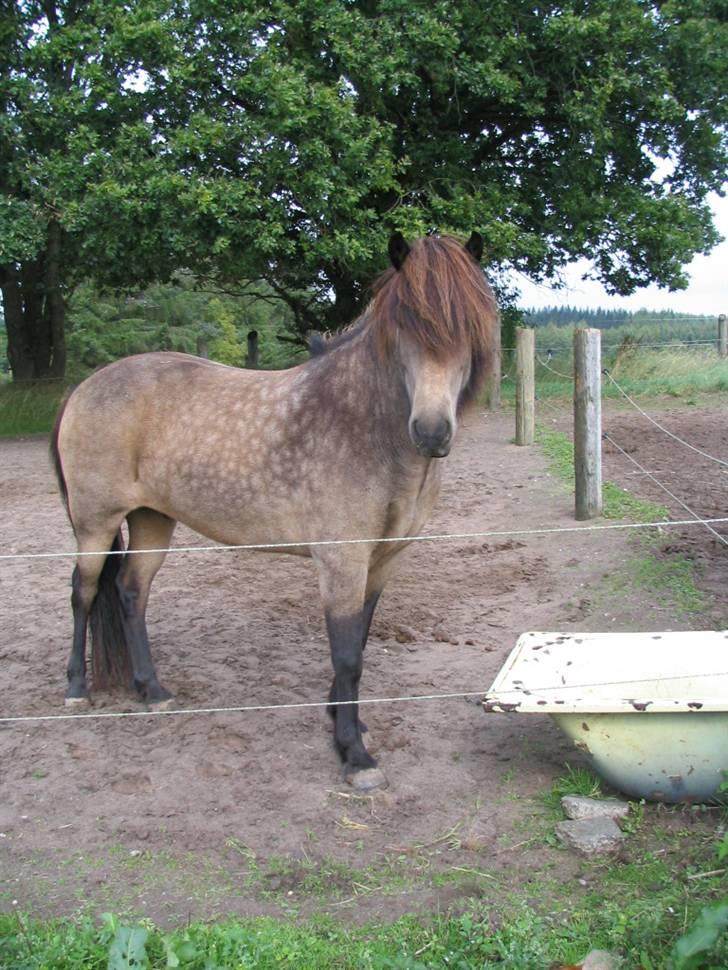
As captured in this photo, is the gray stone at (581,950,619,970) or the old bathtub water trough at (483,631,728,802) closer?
the gray stone at (581,950,619,970)

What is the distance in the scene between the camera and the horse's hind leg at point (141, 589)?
4.70m

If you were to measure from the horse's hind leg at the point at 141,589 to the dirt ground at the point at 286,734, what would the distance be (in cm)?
16

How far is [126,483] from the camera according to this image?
454 cm

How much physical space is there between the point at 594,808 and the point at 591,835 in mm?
189

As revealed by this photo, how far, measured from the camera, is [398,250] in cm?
363

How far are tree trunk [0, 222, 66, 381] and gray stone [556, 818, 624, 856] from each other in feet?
50.0

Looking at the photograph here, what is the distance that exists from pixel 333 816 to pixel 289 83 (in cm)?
1056

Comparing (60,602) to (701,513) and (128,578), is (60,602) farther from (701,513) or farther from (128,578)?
(701,513)

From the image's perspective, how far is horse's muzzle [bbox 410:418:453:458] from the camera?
3236 mm

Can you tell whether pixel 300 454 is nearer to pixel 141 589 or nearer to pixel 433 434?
pixel 433 434

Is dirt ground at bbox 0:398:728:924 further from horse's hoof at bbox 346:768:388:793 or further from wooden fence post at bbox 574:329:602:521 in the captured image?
wooden fence post at bbox 574:329:602:521

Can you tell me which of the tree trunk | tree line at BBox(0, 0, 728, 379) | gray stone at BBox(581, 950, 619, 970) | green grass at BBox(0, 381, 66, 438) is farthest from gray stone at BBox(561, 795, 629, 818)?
the tree trunk

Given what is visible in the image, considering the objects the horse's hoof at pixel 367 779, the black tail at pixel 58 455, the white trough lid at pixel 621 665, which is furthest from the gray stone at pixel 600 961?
the black tail at pixel 58 455

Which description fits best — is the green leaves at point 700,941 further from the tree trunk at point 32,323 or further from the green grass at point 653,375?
the tree trunk at point 32,323
